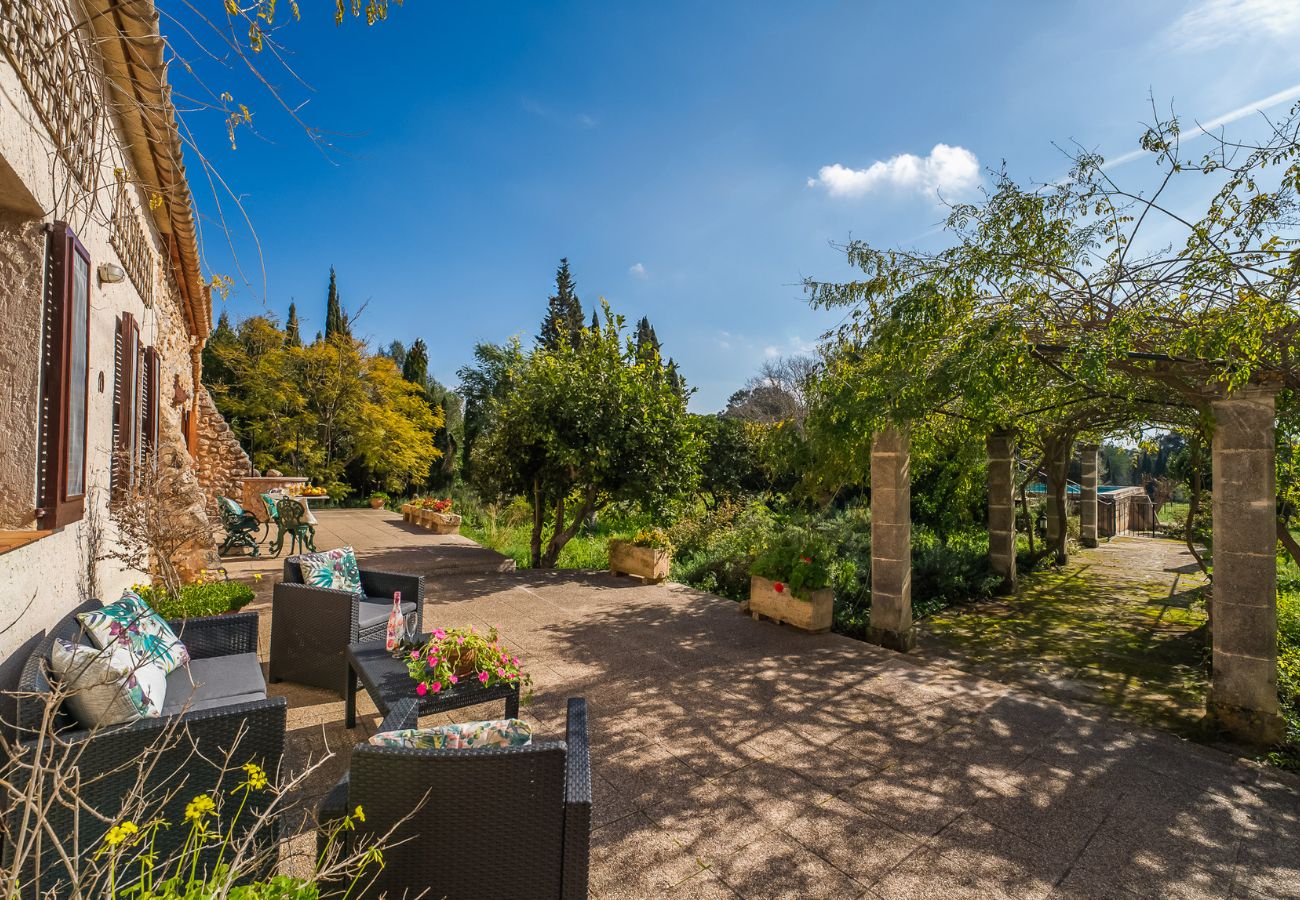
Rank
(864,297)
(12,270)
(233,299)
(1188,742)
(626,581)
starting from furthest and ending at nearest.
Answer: (626,581) → (864,297) → (1188,742) → (233,299) → (12,270)

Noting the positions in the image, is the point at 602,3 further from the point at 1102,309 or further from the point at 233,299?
the point at 1102,309

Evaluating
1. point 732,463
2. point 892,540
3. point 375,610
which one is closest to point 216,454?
point 375,610

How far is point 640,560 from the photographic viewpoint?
27.1 ft

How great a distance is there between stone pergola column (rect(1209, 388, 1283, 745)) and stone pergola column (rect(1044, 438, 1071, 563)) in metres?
5.92

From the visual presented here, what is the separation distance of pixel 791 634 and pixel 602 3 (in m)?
6.20

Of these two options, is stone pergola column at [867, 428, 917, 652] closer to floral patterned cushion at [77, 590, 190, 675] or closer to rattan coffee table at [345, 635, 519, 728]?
rattan coffee table at [345, 635, 519, 728]

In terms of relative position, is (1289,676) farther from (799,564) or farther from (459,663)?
(459,663)

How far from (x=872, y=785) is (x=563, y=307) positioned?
28067mm

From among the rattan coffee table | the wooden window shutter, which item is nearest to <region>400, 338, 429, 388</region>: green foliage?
the wooden window shutter

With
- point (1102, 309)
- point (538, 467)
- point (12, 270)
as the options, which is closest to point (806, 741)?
point (1102, 309)

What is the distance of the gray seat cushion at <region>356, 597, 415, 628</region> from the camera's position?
4.36m

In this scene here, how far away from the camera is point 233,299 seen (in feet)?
11.7

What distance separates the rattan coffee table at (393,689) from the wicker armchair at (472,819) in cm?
112

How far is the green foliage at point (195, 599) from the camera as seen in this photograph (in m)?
4.30
